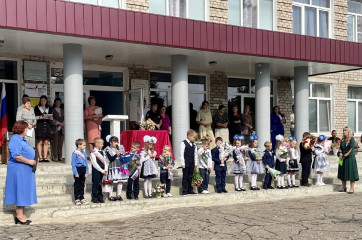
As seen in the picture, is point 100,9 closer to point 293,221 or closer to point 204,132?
point 204,132

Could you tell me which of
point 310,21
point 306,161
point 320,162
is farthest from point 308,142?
point 310,21

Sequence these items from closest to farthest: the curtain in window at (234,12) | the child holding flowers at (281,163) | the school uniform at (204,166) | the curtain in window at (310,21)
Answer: the school uniform at (204,166) → the child holding flowers at (281,163) → the curtain in window at (234,12) → the curtain in window at (310,21)

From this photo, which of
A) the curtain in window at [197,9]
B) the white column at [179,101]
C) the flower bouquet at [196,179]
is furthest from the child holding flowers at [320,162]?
the curtain in window at [197,9]

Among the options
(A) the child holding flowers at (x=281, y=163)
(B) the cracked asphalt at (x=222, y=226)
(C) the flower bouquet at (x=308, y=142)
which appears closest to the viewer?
(B) the cracked asphalt at (x=222, y=226)

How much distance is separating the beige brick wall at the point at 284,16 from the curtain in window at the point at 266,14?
0.28m

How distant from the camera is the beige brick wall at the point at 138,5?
44.5 ft

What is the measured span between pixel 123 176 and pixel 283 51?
6641 mm

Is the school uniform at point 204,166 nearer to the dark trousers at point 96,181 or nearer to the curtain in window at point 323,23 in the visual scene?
the dark trousers at point 96,181

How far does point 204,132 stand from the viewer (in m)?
13.8

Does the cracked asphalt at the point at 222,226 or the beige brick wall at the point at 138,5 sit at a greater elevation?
the beige brick wall at the point at 138,5

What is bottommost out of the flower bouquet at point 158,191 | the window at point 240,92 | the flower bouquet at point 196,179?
the flower bouquet at point 158,191

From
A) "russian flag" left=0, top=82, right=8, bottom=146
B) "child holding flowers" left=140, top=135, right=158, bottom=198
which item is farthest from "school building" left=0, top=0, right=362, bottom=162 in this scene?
"child holding flowers" left=140, top=135, right=158, bottom=198

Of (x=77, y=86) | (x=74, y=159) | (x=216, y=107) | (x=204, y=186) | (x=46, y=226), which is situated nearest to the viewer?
(x=46, y=226)

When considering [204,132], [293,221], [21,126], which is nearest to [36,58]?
[204,132]
